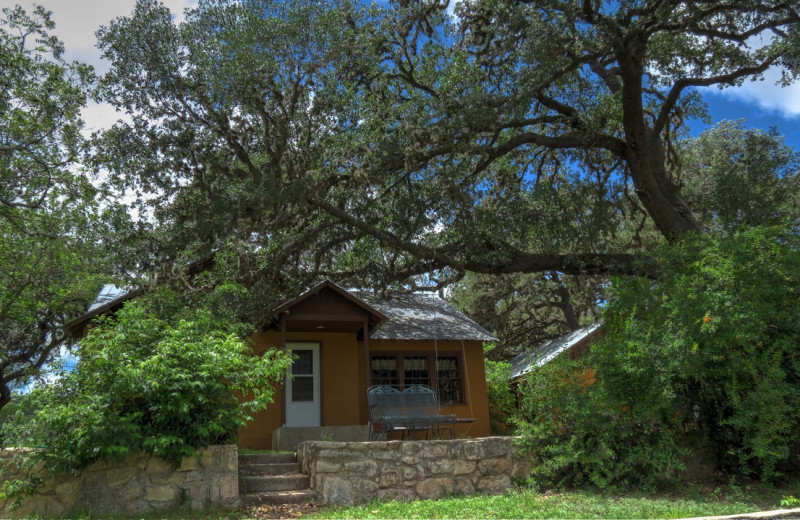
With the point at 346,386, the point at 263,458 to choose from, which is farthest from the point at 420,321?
the point at 263,458

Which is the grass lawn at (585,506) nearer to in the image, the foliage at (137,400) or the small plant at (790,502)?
the small plant at (790,502)

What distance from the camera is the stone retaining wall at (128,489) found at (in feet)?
19.4

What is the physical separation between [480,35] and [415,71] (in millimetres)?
1586

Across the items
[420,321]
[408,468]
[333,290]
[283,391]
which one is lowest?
[408,468]

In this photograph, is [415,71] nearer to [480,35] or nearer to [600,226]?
[480,35]

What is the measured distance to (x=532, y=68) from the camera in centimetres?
973

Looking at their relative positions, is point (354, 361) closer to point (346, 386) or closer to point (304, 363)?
point (346, 386)

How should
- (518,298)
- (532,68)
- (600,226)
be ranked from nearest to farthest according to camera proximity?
(532,68)
(600,226)
(518,298)

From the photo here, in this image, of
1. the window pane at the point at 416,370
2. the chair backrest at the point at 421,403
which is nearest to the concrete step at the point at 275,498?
the chair backrest at the point at 421,403

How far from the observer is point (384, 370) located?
14070 mm

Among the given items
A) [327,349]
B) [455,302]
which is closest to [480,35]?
[327,349]

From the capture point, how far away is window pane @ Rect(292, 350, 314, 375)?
1318 cm

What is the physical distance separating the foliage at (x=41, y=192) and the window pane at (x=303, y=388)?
498 centimetres

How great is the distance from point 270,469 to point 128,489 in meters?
2.01
